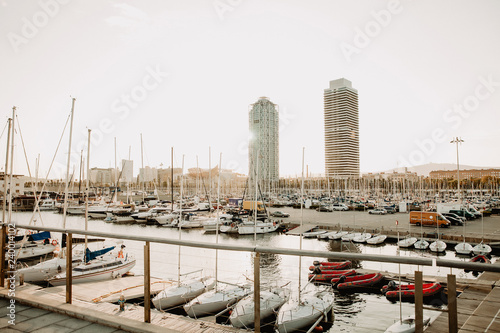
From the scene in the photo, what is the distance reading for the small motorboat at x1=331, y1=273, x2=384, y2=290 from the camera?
60.3 ft

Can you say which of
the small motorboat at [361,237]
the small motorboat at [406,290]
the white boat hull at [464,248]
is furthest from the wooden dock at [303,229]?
the small motorboat at [406,290]

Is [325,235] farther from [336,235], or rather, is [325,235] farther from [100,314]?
[100,314]

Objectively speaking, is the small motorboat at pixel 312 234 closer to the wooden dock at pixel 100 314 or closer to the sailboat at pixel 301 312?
the sailboat at pixel 301 312

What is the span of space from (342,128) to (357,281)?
156 m

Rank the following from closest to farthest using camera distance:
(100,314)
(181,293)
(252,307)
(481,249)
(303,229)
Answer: (100,314) → (252,307) → (181,293) → (481,249) → (303,229)

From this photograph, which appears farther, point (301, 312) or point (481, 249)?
point (481, 249)

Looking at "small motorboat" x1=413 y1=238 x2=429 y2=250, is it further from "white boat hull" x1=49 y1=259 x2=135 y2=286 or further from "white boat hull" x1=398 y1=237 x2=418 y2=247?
"white boat hull" x1=49 y1=259 x2=135 y2=286

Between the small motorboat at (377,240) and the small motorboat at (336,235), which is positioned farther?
the small motorboat at (336,235)

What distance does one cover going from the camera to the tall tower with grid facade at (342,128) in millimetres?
162875

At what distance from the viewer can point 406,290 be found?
655 inches

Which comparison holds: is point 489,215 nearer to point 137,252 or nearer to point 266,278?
point 266,278

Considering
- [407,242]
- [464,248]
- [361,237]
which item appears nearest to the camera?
[464,248]

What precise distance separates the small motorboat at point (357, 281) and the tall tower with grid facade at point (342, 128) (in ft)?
485

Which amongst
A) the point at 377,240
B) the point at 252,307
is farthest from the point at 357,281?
the point at 377,240
